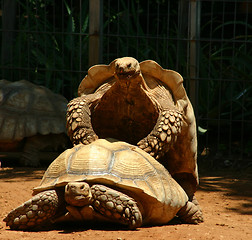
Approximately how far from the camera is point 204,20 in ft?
29.2

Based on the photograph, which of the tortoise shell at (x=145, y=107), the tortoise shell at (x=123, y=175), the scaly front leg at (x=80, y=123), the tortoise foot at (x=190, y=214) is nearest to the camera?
the tortoise shell at (x=123, y=175)

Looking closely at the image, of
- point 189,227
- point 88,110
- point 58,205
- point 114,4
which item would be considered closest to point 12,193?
point 88,110

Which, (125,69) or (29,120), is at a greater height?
(125,69)

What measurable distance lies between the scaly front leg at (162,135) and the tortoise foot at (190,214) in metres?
0.40

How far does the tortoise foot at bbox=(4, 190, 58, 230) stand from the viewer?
2.96 metres

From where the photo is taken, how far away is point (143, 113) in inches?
150

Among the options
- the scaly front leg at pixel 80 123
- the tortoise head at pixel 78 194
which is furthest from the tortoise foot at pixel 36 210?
the scaly front leg at pixel 80 123

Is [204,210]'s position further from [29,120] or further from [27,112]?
[27,112]

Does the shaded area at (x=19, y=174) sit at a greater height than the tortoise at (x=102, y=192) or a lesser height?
lesser

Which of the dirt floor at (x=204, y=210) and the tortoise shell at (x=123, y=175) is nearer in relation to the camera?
the dirt floor at (x=204, y=210)

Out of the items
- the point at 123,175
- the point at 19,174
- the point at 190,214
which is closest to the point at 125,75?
the point at 123,175

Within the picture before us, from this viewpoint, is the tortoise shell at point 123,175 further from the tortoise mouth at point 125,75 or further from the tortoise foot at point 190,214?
the tortoise mouth at point 125,75

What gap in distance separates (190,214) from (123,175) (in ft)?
2.25

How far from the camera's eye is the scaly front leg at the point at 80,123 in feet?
11.7
